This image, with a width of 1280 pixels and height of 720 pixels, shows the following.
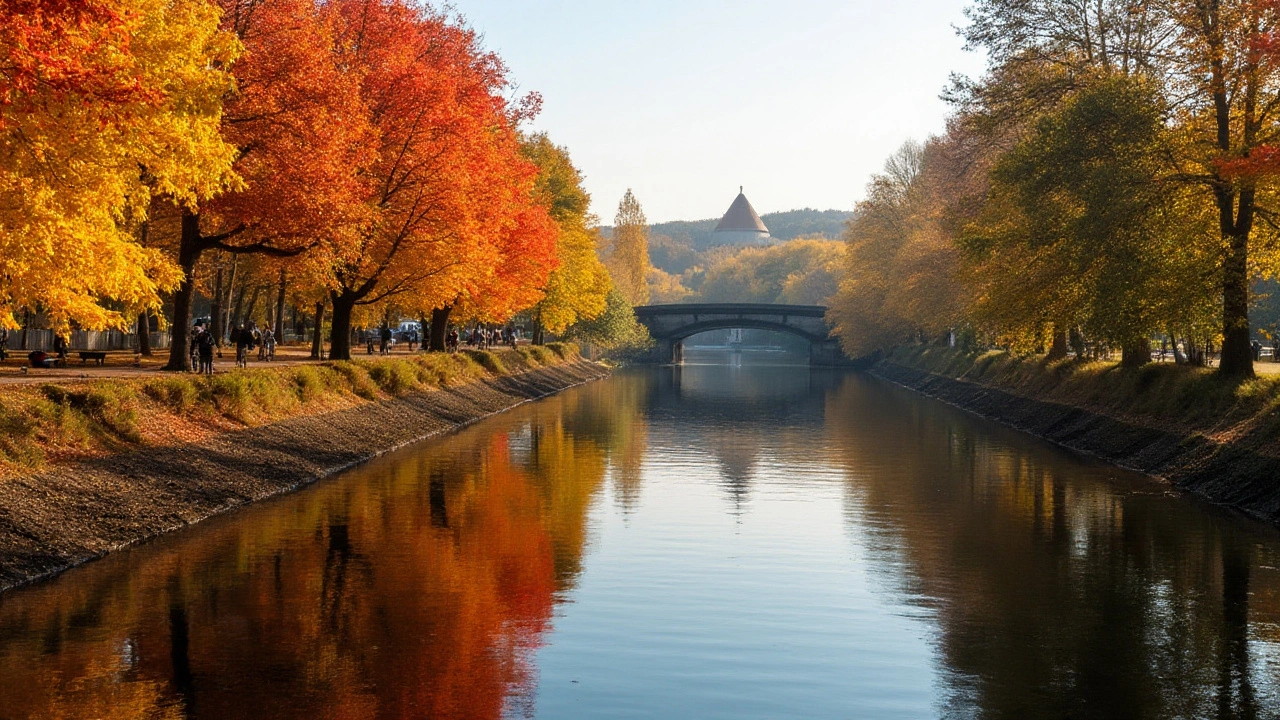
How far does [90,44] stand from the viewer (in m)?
24.0

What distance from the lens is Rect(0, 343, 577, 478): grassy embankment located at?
26.0 metres

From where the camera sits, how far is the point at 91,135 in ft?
84.1

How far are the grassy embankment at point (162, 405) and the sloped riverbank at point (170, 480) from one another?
12.5 inches

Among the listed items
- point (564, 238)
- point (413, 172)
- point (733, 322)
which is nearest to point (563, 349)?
point (564, 238)

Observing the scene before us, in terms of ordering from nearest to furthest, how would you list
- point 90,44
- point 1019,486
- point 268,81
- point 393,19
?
point 90,44
point 1019,486
point 268,81
point 393,19

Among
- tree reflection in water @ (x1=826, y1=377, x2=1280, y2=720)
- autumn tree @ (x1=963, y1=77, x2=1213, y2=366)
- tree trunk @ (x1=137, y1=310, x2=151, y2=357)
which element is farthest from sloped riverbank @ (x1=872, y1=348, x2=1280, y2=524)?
tree trunk @ (x1=137, y1=310, x2=151, y2=357)

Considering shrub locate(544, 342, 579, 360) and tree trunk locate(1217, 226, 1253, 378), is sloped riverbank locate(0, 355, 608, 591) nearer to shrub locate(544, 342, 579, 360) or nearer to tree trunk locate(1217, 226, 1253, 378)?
tree trunk locate(1217, 226, 1253, 378)

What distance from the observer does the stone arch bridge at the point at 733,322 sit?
145 metres

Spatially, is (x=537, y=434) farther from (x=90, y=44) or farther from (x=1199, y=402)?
(x=90, y=44)

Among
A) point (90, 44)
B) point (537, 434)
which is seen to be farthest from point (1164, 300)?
point (90, 44)

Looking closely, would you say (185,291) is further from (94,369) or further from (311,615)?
(311,615)

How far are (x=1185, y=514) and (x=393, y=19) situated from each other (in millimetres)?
33289

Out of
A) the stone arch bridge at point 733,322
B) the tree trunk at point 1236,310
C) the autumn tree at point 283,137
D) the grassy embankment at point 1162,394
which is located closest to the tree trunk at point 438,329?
the grassy embankment at point 1162,394

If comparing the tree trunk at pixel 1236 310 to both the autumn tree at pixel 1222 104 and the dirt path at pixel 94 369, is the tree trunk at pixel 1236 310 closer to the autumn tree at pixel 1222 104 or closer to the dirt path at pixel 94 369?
the autumn tree at pixel 1222 104
